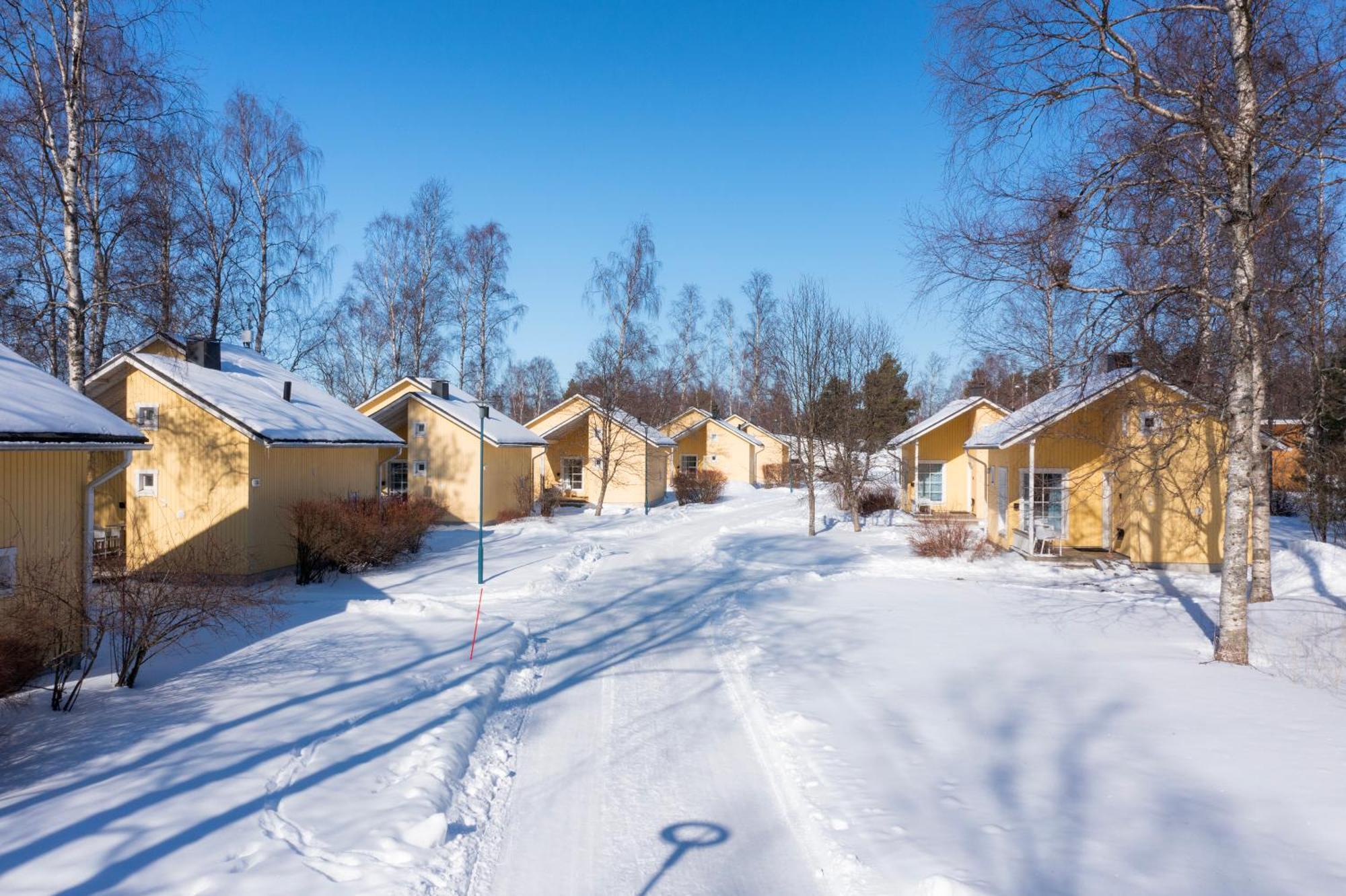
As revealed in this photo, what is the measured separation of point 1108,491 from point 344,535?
16865 mm

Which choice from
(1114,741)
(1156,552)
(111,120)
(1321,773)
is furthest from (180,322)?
(1156,552)

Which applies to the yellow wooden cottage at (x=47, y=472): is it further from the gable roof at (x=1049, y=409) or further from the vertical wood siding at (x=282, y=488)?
the gable roof at (x=1049, y=409)

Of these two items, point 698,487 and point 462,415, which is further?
point 698,487

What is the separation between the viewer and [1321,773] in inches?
217

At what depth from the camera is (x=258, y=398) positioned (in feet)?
52.6

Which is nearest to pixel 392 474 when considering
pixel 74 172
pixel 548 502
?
pixel 548 502

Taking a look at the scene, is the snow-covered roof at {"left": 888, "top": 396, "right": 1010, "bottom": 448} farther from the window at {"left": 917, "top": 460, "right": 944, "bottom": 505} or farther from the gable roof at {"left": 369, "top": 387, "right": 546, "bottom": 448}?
the gable roof at {"left": 369, "top": 387, "right": 546, "bottom": 448}

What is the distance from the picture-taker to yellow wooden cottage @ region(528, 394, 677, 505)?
30625 mm

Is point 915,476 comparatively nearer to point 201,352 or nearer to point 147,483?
point 201,352

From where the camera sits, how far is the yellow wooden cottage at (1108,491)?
51.0 feet

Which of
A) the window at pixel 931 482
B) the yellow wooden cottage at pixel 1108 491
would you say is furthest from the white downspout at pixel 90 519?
the window at pixel 931 482

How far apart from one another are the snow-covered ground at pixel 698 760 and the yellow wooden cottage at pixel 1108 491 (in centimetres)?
503

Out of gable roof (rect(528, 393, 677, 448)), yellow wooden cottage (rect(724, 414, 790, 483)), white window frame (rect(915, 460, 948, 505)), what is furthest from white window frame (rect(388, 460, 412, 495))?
yellow wooden cottage (rect(724, 414, 790, 483))

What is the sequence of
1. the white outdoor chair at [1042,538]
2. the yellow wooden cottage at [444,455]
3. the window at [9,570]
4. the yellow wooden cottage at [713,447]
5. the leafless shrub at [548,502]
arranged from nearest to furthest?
the window at [9,570] → the white outdoor chair at [1042,538] → the yellow wooden cottage at [444,455] → the leafless shrub at [548,502] → the yellow wooden cottage at [713,447]
